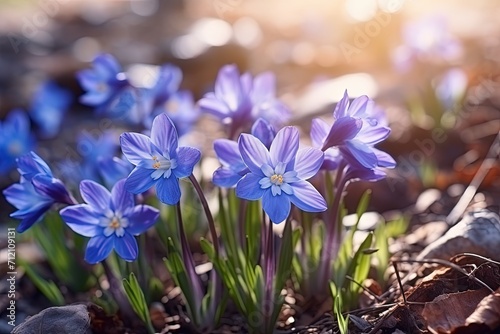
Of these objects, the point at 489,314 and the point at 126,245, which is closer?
the point at 489,314

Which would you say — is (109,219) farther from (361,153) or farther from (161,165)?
(361,153)

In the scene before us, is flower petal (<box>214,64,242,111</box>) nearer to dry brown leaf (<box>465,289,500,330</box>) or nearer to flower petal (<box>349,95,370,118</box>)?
flower petal (<box>349,95,370,118</box>)

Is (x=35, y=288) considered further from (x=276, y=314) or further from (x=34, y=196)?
(x=276, y=314)

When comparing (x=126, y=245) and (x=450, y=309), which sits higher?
(x=126, y=245)

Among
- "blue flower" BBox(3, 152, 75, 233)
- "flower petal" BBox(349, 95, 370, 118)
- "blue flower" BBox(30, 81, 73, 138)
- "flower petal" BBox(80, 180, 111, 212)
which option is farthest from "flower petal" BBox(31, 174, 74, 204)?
"blue flower" BBox(30, 81, 73, 138)

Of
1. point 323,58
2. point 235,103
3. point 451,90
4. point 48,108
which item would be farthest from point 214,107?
point 323,58

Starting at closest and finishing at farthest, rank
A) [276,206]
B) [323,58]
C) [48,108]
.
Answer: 1. [276,206]
2. [48,108]
3. [323,58]

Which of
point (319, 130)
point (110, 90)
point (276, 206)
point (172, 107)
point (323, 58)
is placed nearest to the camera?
point (276, 206)
